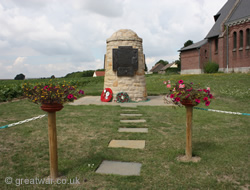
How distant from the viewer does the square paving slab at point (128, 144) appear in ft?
16.0

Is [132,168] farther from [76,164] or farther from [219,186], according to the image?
[219,186]

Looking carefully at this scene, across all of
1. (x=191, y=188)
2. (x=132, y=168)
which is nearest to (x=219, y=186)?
(x=191, y=188)

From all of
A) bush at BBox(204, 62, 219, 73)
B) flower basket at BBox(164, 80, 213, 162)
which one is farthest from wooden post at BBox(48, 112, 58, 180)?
bush at BBox(204, 62, 219, 73)

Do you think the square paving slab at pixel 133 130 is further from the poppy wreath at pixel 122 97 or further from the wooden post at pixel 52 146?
the poppy wreath at pixel 122 97

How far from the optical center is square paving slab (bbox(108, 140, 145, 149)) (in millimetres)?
4875

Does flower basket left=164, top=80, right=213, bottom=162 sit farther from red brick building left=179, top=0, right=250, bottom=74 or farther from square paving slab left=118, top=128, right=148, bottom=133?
red brick building left=179, top=0, right=250, bottom=74

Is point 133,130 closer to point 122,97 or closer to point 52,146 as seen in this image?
point 52,146

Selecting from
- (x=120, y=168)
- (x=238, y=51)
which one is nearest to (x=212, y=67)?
(x=238, y=51)

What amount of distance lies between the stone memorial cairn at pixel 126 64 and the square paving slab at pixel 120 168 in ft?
26.6

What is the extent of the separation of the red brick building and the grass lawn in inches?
913

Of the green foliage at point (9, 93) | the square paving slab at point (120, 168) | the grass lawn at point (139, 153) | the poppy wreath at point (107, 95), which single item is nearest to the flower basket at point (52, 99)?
the grass lawn at point (139, 153)

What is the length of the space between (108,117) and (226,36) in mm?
27192

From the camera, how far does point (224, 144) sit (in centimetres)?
494

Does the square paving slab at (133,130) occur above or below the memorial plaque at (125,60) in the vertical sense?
below
